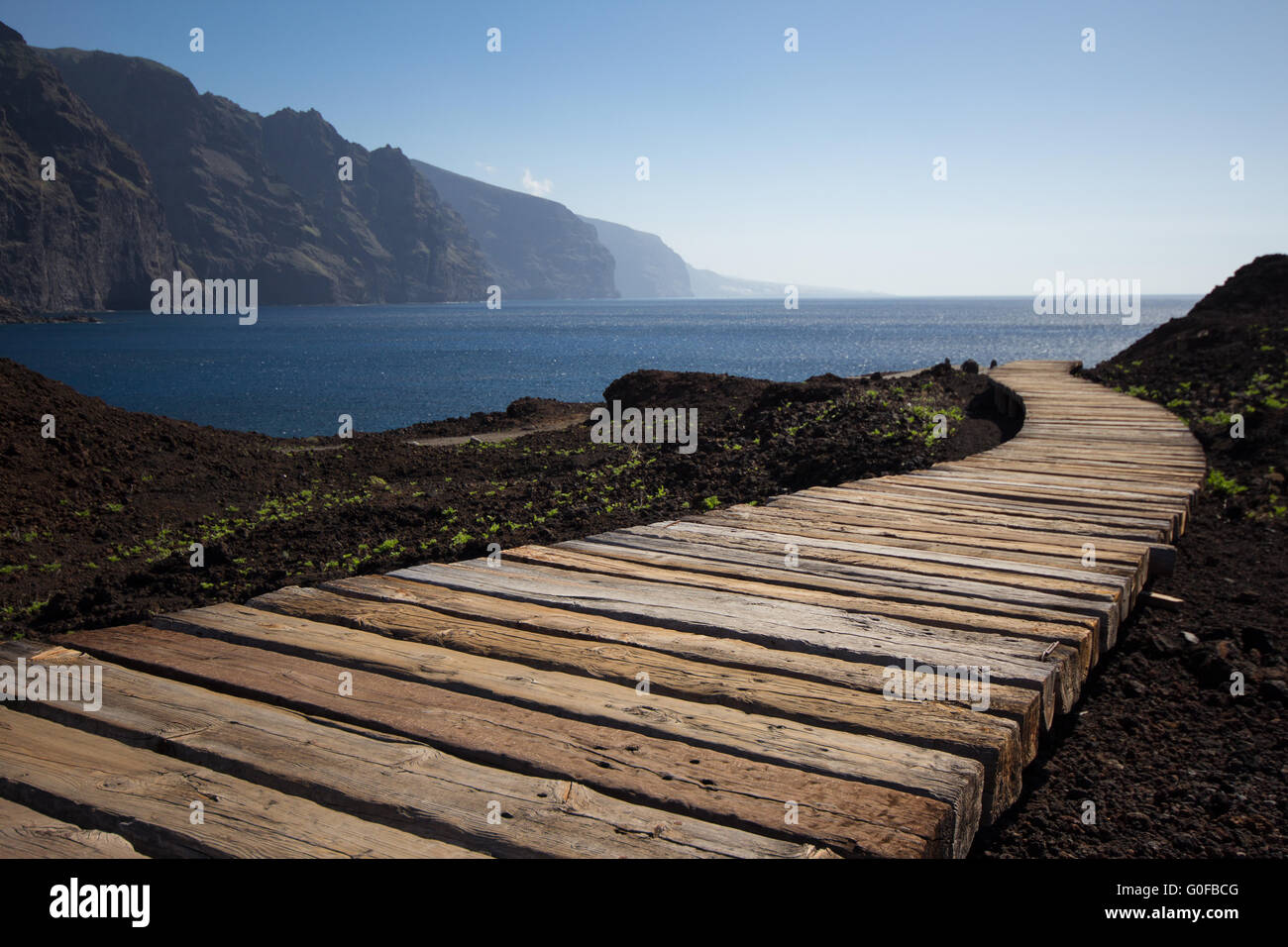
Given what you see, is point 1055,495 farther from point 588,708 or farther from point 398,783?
point 398,783

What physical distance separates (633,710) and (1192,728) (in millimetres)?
2966

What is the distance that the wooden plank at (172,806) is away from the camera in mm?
2000

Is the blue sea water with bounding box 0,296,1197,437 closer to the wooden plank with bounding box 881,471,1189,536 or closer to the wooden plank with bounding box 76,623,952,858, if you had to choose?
the wooden plank with bounding box 881,471,1189,536

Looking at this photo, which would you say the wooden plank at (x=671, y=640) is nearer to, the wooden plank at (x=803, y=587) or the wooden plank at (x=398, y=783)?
the wooden plank at (x=803, y=587)

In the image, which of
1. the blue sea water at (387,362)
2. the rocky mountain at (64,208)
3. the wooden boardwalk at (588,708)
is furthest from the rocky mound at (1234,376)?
Result: the rocky mountain at (64,208)

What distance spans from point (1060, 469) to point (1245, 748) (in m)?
4.51

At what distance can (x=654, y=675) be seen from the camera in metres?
3.10

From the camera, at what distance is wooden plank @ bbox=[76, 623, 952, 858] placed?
6.95 ft

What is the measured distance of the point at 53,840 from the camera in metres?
2.03

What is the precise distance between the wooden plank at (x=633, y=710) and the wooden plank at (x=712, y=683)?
2.4 inches

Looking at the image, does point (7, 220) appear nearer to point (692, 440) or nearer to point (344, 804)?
point (692, 440)

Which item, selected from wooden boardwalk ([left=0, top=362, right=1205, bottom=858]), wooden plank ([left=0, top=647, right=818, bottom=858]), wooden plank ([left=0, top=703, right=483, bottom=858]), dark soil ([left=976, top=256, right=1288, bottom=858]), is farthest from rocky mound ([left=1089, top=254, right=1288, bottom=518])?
wooden plank ([left=0, top=703, right=483, bottom=858])
